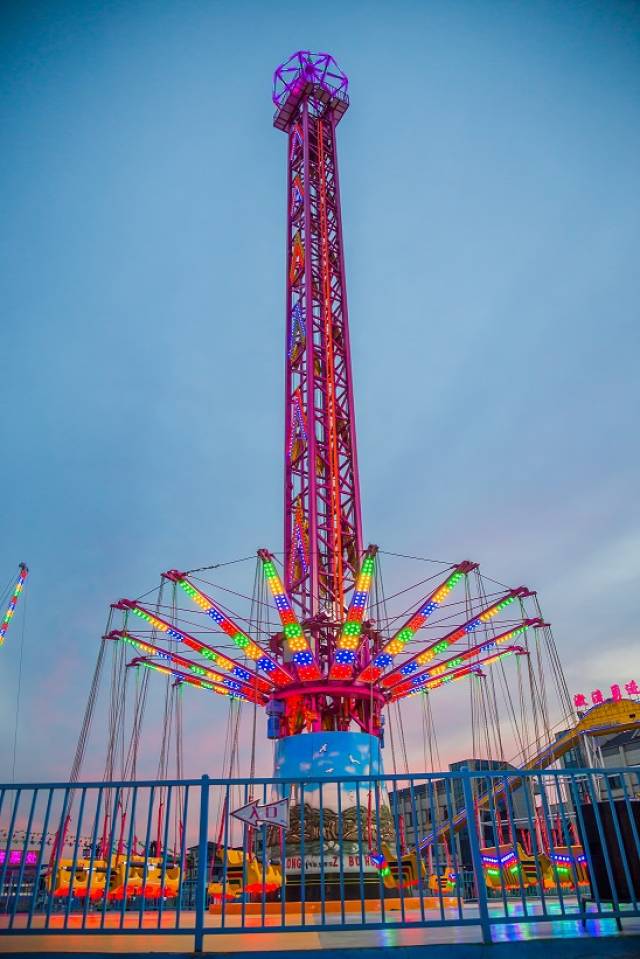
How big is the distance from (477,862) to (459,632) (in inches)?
571

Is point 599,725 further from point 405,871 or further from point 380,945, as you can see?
point 380,945

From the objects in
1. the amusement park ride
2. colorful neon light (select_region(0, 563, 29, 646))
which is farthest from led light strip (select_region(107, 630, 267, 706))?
colorful neon light (select_region(0, 563, 29, 646))

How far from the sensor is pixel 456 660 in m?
21.7

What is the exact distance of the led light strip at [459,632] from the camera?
20109 mm

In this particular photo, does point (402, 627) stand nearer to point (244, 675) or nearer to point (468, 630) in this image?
point (468, 630)

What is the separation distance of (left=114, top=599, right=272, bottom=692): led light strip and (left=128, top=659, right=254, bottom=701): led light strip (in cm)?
212

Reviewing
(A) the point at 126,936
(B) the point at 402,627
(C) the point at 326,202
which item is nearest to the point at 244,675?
(B) the point at 402,627

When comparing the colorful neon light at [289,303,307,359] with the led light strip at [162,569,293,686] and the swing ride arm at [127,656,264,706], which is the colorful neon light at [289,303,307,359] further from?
the swing ride arm at [127,656,264,706]

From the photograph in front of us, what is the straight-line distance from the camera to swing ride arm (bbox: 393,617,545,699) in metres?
21.2

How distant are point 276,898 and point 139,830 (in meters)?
10.8

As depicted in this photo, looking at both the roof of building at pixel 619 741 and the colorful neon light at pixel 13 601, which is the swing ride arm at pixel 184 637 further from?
the roof of building at pixel 619 741

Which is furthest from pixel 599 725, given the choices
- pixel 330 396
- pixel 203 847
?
pixel 203 847

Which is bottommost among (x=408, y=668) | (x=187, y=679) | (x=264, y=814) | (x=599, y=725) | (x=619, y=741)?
(x=264, y=814)

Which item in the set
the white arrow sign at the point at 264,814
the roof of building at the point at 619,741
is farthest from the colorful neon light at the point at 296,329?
the roof of building at the point at 619,741
